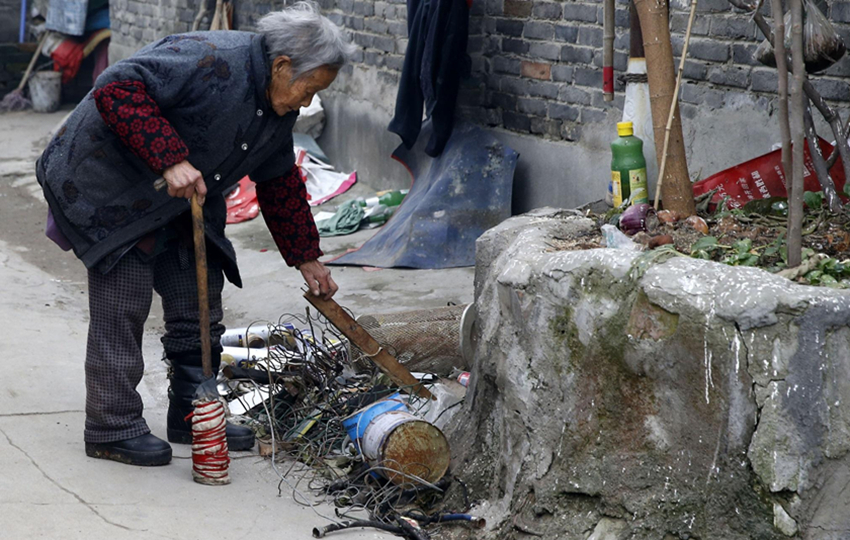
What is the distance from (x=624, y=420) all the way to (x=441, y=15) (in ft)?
12.5

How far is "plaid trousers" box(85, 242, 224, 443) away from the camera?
308 cm

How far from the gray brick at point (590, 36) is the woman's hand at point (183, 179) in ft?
10.1

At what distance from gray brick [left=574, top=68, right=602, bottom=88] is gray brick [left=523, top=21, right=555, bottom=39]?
12.4 inches

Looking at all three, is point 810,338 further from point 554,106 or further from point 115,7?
point 115,7

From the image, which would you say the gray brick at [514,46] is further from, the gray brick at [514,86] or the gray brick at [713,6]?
the gray brick at [713,6]

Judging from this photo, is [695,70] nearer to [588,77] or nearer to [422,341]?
[588,77]

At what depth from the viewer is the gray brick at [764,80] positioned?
423 cm

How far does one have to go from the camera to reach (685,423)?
254 centimetres

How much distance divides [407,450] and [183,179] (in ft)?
3.65

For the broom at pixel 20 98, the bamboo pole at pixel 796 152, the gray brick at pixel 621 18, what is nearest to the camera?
the bamboo pole at pixel 796 152

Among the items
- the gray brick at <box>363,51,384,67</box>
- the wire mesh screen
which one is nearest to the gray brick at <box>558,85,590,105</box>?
the wire mesh screen

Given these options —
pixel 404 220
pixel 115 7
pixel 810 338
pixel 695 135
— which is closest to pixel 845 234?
pixel 810 338

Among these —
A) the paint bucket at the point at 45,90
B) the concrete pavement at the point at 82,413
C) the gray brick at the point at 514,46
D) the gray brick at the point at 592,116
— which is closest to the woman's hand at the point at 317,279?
the concrete pavement at the point at 82,413

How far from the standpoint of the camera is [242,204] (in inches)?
297
